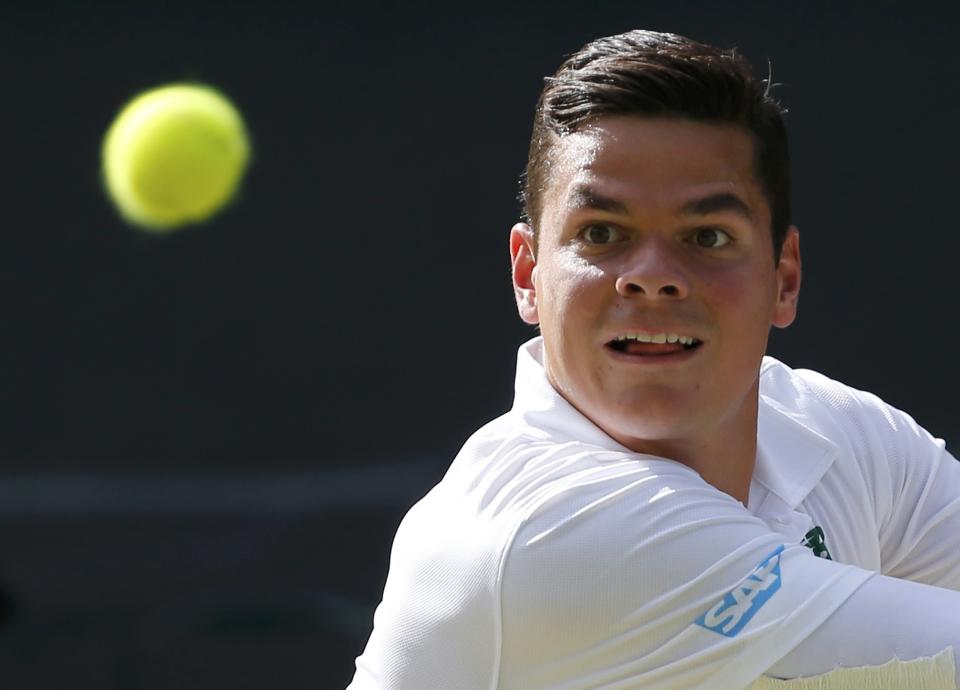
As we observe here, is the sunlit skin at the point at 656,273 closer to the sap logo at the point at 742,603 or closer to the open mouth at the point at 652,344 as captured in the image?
the open mouth at the point at 652,344

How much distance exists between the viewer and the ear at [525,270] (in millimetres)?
1697

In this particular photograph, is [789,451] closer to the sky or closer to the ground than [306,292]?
closer to the sky

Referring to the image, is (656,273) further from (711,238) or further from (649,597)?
(649,597)

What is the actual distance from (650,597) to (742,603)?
79 mm

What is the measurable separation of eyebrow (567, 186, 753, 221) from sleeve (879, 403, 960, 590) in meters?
0.44

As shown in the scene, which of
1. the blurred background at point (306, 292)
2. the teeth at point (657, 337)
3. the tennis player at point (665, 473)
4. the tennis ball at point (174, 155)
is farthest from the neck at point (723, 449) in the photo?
the tennis ball at point (174, 155)

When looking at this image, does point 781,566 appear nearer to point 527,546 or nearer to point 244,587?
point 527,546

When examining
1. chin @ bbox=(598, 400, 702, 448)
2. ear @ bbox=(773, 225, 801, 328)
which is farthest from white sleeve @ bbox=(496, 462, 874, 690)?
ear @ bbox=(773, 225, 801, 328)

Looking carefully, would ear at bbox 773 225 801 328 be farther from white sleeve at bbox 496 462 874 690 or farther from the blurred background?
the blurred background

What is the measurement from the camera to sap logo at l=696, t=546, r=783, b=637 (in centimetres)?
133

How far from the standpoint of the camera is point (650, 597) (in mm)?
1351

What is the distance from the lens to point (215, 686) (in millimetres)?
3254

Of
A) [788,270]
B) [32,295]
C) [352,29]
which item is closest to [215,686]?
[32,295]

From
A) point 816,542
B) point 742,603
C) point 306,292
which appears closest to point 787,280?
point 816,542
